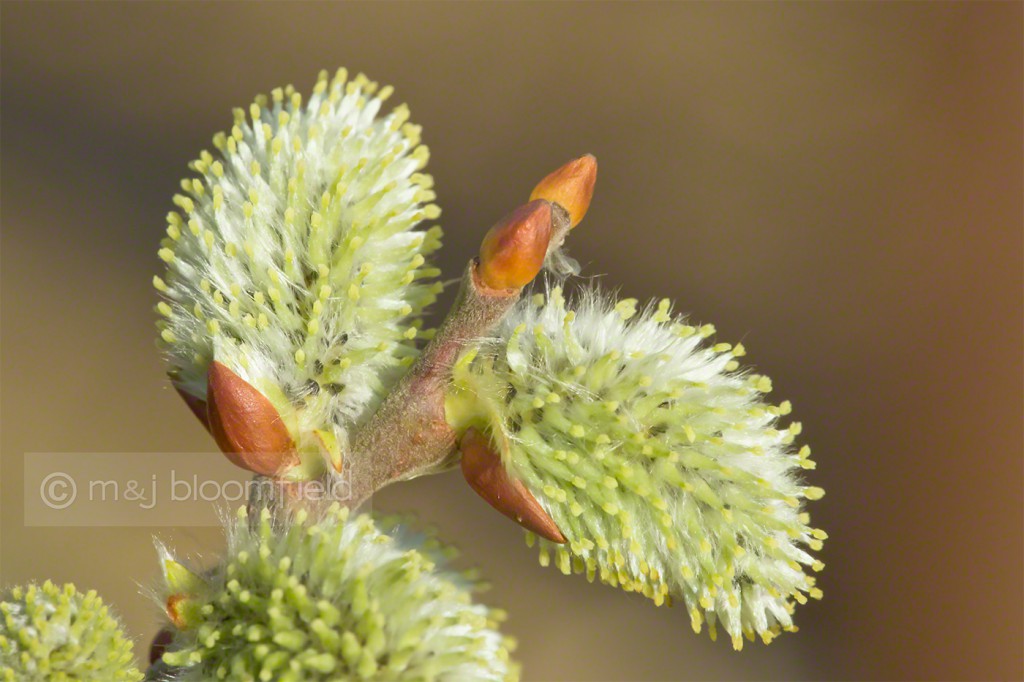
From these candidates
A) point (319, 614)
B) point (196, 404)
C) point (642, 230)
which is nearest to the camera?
point (319, 614)

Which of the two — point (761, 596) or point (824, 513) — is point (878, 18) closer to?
point (824, 513)

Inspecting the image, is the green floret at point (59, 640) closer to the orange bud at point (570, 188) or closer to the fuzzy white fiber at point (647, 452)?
the fuzzy white fiber at point (647, 452)

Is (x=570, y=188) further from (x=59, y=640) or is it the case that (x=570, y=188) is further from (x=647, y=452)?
(x=59, y=640)

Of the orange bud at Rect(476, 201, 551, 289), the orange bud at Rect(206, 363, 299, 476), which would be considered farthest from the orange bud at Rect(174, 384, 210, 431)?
the orange bud at Rect(476, 201, 551, 289)

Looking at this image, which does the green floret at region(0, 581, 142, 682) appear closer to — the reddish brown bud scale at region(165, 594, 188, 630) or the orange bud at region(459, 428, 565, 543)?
the reddish brown bud scale at region(165, 594, 188, 630)

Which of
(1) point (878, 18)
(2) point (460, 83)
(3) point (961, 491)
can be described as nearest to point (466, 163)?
(2) point (460, 83)

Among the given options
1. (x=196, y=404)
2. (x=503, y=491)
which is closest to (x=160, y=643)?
(x=196, y=404)
